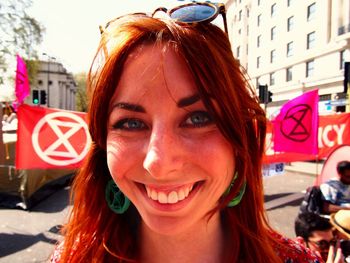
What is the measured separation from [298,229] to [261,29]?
144 inches

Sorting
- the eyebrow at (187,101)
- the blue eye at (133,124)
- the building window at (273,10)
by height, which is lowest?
the blue eye at (133,124)

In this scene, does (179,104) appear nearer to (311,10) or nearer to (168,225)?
(168,225)

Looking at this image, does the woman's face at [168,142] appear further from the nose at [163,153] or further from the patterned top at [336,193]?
the patterned top at [336,193]

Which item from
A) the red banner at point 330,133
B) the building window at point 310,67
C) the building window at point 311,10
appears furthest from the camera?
the building window at point 310,67

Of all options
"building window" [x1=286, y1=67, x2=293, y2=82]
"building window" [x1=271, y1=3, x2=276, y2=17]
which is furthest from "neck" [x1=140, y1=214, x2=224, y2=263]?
"building window" [x1=286, y1=67, x2=293, y2=82]

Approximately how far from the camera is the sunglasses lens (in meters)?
0.99

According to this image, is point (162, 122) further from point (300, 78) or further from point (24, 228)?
point (300, 78)

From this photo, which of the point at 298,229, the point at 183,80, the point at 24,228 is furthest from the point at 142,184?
the point at 24,228

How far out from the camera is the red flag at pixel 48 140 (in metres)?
4.50

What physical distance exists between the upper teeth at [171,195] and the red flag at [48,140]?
146 inches

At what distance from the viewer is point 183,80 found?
931 mm

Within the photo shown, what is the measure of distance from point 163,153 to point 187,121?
13 centimetres

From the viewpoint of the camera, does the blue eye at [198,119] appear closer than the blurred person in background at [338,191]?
Yes

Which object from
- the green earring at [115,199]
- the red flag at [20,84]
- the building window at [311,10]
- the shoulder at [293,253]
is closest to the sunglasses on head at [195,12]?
the green earring at [115,199]
